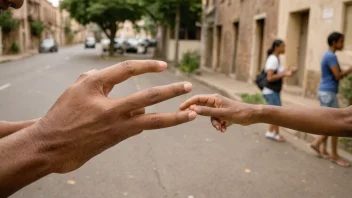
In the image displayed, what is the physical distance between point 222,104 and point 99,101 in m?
1.15

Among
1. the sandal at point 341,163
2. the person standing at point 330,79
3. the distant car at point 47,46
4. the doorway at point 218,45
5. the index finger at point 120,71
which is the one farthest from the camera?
the distant car at point 47,46

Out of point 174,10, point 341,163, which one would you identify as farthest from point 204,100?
point 174,10

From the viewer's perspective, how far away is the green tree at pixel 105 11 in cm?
2778

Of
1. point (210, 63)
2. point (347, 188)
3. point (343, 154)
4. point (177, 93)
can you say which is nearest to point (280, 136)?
point (343, 154)

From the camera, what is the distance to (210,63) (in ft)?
76.2

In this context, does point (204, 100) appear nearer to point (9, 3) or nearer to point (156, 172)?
point (9, 3)

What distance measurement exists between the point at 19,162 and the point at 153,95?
469mm

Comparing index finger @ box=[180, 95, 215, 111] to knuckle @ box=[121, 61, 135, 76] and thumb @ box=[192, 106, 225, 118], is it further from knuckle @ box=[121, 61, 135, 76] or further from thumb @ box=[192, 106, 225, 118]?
knuckle @ box=[121, 61, 135, 76]

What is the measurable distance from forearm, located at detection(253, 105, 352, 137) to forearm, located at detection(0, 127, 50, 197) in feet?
4.38

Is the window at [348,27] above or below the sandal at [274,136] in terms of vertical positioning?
above

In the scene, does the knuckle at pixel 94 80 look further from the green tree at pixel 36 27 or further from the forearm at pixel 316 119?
the green tree at pixel 36 27

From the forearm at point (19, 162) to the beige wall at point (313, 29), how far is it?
8.48 meters

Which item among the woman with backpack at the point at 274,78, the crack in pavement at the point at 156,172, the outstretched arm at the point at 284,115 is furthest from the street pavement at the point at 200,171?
the outstretched arm at the point at 284,115

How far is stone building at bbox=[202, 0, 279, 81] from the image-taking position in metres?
13.1
